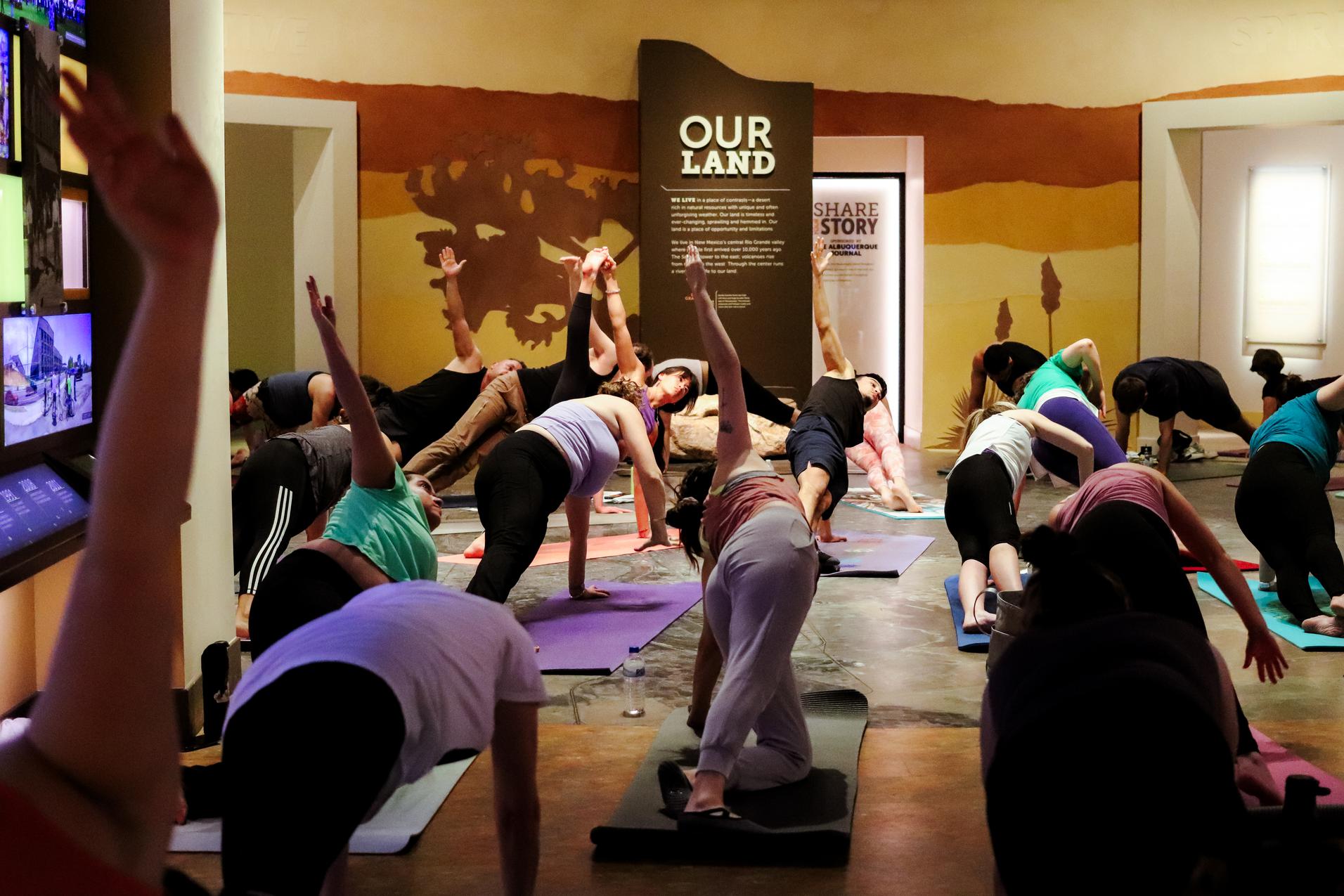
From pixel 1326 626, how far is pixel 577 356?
3.55 m

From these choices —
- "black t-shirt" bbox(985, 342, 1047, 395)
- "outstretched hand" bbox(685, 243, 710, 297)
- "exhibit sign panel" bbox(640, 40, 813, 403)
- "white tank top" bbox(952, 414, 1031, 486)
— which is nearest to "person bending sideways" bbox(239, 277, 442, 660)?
"outstretched hand" bbox(685, 243, 710, 297)

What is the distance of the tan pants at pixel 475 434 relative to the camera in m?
7.68

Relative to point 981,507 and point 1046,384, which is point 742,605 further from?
point 1046,384

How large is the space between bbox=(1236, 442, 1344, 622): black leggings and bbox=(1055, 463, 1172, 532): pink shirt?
76.2 inches

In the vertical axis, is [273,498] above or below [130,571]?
below

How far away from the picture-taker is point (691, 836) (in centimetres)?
320

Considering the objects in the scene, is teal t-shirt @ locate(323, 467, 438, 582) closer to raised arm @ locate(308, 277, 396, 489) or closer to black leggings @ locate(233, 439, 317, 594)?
raised arm @ locate(308, 277, 396, 489)

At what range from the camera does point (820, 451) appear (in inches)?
255

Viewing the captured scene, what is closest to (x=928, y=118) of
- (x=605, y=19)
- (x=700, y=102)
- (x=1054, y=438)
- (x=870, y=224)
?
(x=870, y=224)

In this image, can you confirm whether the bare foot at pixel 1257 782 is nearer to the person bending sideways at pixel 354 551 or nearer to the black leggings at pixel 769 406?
the person bending sideways at pixel 354 551

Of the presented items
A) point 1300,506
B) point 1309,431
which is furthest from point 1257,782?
point 1309,431

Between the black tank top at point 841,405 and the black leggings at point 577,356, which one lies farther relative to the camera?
the black tank top at point 841,405

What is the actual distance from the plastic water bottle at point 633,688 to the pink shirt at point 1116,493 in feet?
4.75

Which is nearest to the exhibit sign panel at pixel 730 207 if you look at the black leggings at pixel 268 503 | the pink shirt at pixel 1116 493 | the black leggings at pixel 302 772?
the black leggings at pixel 268 503
